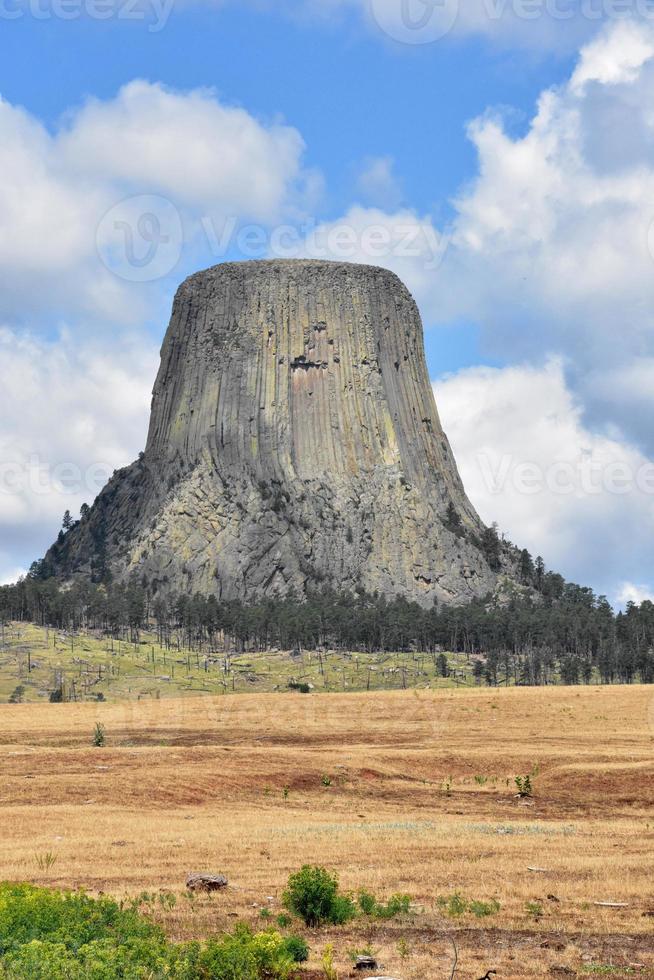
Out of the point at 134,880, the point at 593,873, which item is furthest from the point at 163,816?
the point at 593,873

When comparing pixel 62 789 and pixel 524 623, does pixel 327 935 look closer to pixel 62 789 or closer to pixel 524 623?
pixel 62 789

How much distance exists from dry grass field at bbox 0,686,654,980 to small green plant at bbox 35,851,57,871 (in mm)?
136

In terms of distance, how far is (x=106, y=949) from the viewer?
50.2 ft

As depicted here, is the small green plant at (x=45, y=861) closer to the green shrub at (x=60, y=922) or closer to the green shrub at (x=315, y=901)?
the green shrub at (x=315, y=901)

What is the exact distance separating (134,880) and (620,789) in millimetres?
24319

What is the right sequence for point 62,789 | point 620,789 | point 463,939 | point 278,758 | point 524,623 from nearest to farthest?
point 463,939, point 62,789, point 620,789, point 278,758, point 524,623

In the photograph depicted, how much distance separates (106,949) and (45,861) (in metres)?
12.9

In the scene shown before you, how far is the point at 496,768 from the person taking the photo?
50719mm

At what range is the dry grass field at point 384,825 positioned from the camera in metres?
20.4

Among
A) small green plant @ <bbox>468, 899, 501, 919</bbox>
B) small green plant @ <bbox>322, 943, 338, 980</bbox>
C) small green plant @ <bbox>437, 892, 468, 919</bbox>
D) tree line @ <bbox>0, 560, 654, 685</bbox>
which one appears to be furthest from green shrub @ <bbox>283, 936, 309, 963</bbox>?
tree line @ <bbox>0, 560, 654, 685</bbox>

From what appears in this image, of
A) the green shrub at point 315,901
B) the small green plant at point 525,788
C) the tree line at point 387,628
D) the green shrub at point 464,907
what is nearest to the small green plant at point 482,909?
the green shrub at point 464,907

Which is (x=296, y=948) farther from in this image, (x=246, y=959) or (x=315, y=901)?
(x=315, y=901)

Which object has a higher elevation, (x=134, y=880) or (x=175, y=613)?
(x=175, y=613)

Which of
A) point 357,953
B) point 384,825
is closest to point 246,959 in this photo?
point 357,953
